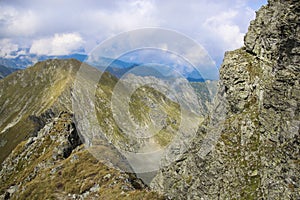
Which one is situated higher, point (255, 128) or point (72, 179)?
point (255, 128)

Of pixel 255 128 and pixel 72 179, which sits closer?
pixel 255 128

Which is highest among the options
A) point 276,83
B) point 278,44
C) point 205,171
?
point 278,44

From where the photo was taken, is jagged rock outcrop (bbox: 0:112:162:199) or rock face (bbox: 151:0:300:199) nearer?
rock face (bbox: 151:0:300:199)

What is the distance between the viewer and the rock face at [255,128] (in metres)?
30.3

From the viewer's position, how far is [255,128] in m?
34.8

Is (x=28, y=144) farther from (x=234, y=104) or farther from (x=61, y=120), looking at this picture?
(x=234, y=104)

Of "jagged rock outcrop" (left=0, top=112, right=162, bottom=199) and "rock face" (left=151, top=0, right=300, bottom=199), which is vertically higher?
"rock face" (left=151, top=0, right=300, bottom=199)

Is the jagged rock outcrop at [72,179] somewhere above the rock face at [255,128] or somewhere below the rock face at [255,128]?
below

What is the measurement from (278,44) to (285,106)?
26.1ft

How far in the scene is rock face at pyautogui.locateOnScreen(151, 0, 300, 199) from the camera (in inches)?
1193

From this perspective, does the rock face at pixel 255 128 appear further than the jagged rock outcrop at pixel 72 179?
No

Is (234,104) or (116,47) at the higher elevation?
(116,47)

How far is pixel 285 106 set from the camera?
103 feet

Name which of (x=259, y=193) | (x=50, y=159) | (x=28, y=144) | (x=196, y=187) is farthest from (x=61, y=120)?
(x=259, y=193)
